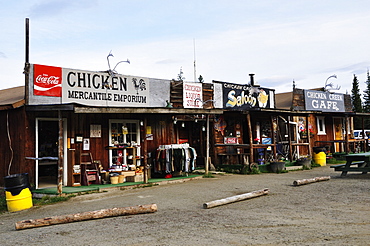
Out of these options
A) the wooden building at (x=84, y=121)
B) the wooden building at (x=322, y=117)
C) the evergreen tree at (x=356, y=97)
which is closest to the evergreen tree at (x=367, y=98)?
the evergreen tree at (x=356, y=97)

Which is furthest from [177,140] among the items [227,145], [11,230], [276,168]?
[11,230]

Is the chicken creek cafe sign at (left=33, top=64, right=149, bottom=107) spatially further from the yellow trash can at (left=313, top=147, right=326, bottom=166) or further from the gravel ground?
the yellow trash can at (left=313, top=147, right=326, bottom=166)

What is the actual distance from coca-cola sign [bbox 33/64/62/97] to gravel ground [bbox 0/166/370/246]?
3.56 m

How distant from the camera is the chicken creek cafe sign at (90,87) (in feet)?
39.4

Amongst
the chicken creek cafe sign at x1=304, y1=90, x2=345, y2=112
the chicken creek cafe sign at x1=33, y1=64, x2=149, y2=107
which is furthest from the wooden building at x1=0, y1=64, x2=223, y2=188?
the chicken creek cafe sign at x1=304, y1=90, x2=345, y2=112

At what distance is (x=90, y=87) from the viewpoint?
1327 centimetres

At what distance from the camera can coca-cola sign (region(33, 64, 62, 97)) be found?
11.8 m

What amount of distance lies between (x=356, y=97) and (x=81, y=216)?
4967 centimetres

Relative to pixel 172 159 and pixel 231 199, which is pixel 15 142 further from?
pixel 231 199

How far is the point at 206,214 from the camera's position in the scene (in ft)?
26.0

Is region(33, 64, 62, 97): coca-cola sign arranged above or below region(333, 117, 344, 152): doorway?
above

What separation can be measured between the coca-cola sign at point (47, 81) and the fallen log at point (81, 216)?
17.9 ft

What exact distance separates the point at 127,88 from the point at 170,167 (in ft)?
A: 10.8

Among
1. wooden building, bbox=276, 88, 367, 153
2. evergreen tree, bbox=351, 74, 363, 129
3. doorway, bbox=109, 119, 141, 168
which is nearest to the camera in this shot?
doorway, bbox=109, 119, 141, 168
